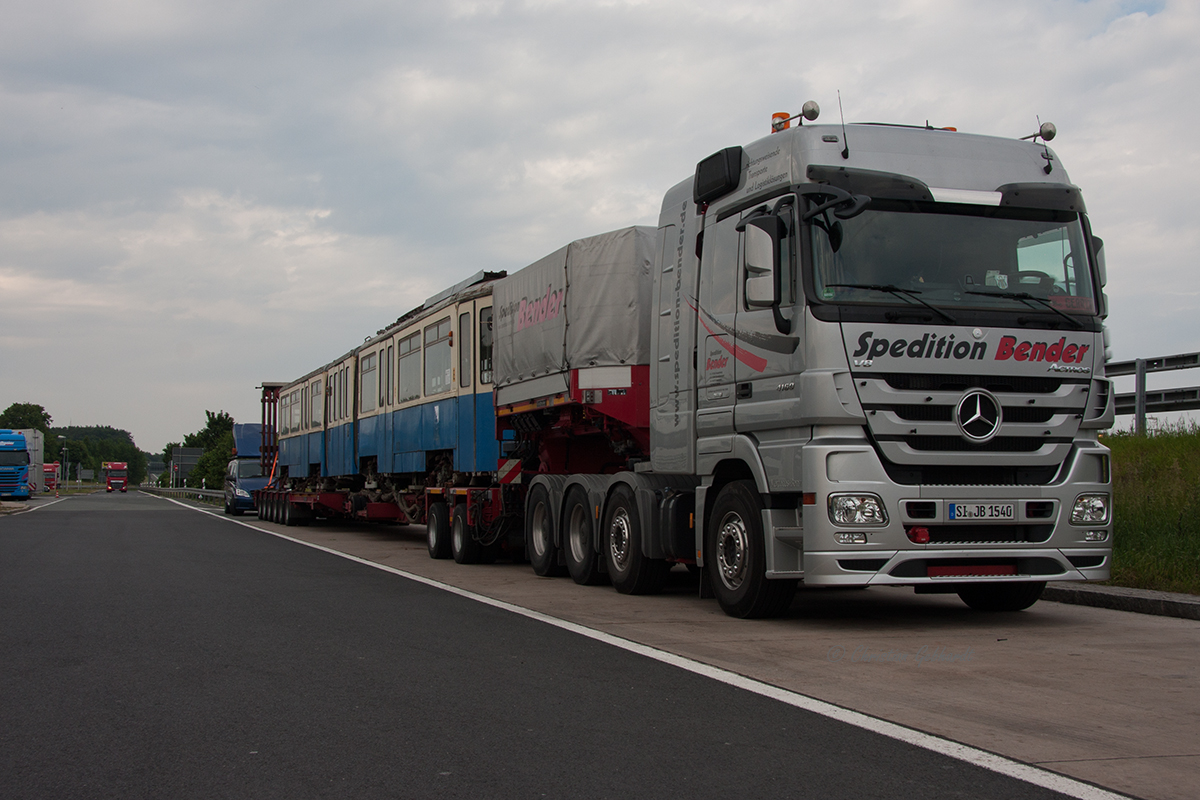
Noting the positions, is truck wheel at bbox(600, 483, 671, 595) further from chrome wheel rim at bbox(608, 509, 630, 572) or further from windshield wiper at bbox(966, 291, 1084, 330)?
windshield wiper at bbox(966, 291, 1084, 330)

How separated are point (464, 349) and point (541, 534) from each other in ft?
13.3

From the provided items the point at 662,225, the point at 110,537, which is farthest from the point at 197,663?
the point at 110,537

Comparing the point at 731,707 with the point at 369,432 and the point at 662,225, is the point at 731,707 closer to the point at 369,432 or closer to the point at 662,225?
the point at 662,225

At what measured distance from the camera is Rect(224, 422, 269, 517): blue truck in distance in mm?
39281

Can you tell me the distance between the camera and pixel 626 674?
657 cm

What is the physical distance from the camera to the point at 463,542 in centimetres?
1588

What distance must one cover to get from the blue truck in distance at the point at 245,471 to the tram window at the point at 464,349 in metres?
23.2

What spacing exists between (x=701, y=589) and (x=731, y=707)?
434 cm

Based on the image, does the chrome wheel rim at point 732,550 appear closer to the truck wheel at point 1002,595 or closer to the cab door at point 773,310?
the cab door at point 773,310

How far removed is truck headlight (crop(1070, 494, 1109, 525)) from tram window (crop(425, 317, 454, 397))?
10318 mm

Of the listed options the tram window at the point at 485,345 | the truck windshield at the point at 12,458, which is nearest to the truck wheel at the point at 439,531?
the tram window at the point at 485,345

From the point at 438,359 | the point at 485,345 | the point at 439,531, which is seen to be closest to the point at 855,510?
the point at 485,345

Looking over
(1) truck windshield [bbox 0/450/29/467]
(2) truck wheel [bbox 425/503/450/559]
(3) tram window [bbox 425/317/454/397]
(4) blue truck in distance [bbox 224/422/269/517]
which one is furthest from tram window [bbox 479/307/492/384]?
(1) truck windshield [bbox 0/450/29/467]

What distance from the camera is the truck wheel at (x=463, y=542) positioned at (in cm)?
1582
